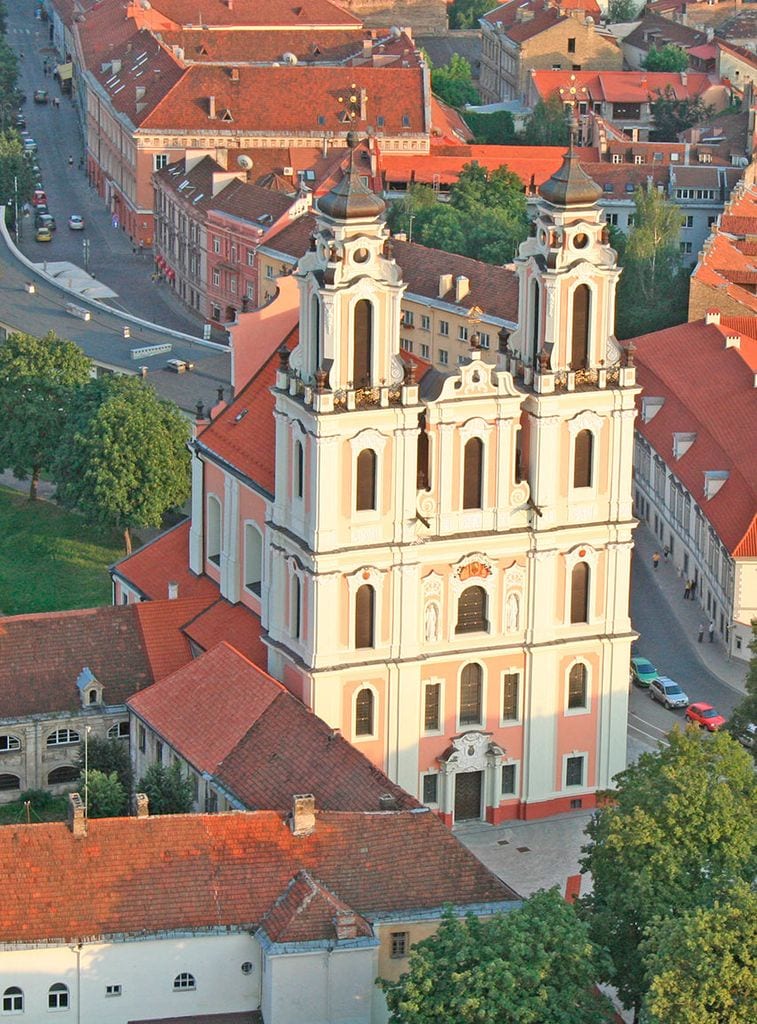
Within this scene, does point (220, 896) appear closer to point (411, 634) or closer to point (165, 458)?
point (411, 634)

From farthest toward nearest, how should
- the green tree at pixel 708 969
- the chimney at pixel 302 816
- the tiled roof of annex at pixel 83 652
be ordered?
the tiled roof of annex at pixel 83 652 < the chimney at pixel 302 816 < the green tree at pixel 708 969

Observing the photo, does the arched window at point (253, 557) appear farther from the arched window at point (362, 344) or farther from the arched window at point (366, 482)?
the arched window at point (362, 344)

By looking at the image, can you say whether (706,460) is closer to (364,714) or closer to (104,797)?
(364,714)

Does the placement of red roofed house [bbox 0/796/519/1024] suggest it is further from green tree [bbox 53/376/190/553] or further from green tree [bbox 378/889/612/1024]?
green tree [bbox 53/376/190/553]

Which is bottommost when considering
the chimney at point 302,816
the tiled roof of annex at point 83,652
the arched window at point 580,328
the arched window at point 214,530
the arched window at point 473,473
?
the tiled roof of annex at point 83,652

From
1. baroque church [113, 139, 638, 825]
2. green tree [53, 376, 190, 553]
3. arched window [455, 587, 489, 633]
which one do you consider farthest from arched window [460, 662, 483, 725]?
green tree [53, 376, 190, 553]

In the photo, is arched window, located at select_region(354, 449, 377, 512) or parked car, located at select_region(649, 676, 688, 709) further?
parked car, located at select_region(649, 676, 688, 709)

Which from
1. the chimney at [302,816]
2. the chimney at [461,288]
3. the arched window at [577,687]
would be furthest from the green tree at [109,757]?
the chimney at [461,288]
